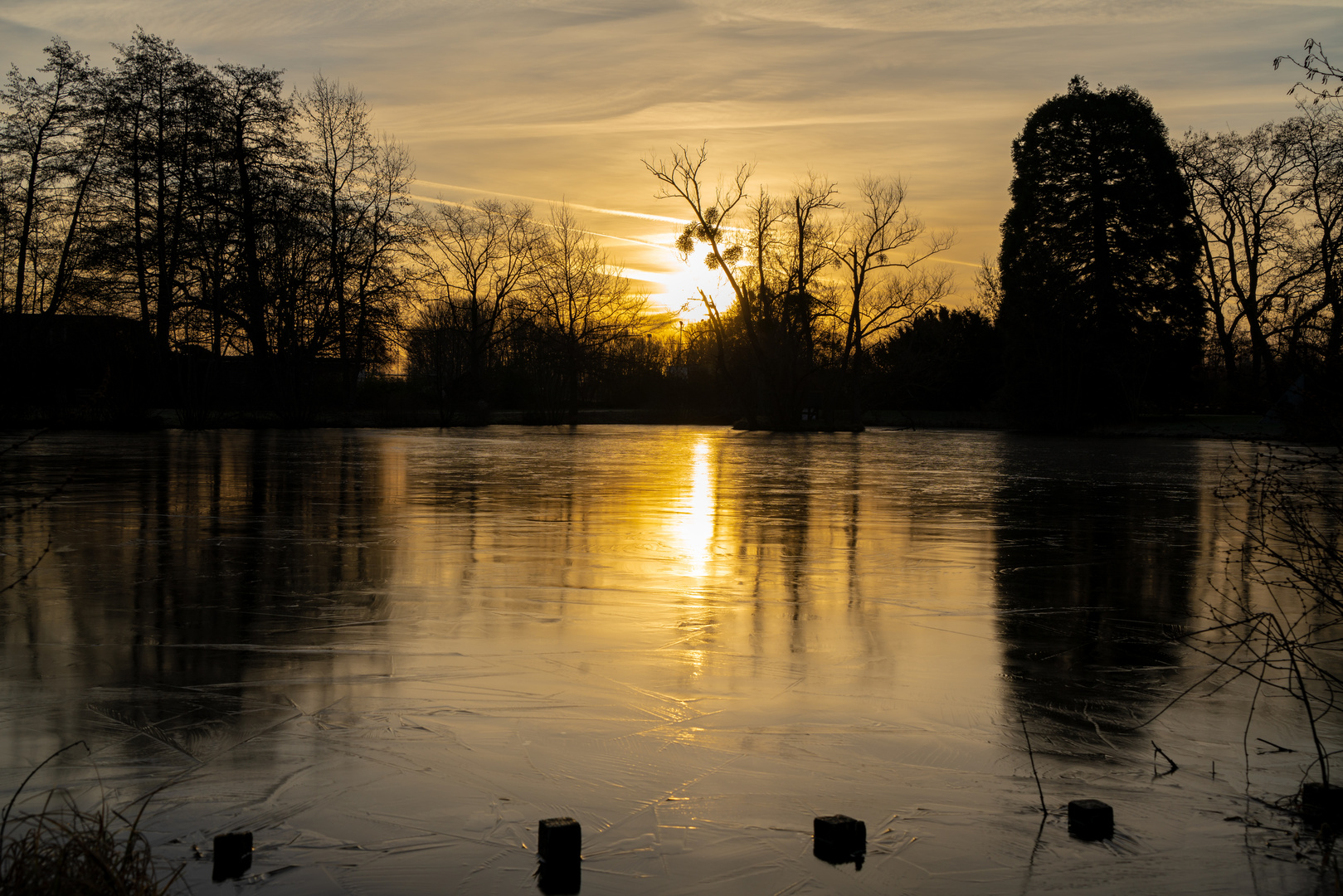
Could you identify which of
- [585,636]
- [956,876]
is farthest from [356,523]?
[956,876]

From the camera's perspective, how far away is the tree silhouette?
42.3m

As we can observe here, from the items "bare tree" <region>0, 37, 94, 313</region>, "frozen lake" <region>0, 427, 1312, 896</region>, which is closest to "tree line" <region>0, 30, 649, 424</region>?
"bare tree" <region>0, 37, 94, 313</region>

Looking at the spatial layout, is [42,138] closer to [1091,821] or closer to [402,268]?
[402,268]

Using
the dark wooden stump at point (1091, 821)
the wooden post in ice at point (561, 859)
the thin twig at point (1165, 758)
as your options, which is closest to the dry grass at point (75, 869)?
the wooden post in ice at point (561, 859)

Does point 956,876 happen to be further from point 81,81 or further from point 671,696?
point 81,81

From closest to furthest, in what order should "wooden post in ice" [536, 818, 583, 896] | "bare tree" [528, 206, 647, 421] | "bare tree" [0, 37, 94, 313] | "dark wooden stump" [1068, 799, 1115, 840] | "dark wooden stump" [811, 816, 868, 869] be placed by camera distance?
"wooden post in ice" [536, 818, 583, 896], "dark wooden stump" [811, 816, 868, 869], "dark wooden stump" [1068, 799, 1115, 840], "bare tree" [0, 37, 94, 313], "bare tree" [528, 206, 647, 421]

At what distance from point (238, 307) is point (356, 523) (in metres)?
30.7

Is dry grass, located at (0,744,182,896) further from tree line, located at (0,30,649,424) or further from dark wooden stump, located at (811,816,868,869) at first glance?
tree line, located at (0,30,649,424)

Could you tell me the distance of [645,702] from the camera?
4523mm

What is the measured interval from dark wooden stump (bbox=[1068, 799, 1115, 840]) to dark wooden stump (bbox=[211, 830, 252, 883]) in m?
2.35

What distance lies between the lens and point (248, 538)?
31.3 ft

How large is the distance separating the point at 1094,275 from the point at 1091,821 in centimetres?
4509

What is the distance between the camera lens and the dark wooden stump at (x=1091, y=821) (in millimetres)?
3117

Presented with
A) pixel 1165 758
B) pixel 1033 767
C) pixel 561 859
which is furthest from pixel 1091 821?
pixel 561 859
